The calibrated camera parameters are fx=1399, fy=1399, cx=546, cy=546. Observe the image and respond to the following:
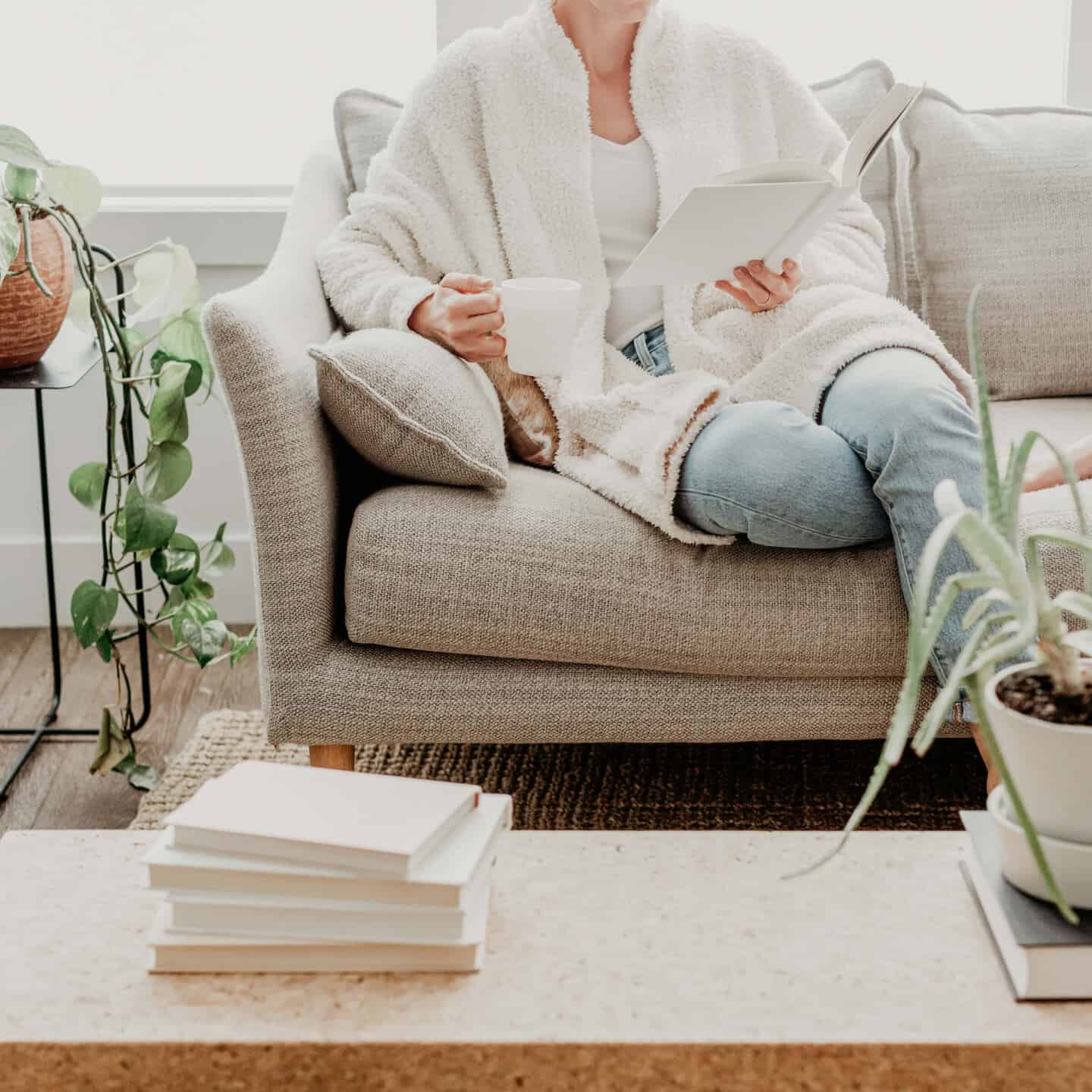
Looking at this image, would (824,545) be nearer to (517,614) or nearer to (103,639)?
(517,614)

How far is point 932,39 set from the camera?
99.4 inches

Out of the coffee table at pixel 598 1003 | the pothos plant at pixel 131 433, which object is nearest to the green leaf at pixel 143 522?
the pothos plant at pixel 131 433

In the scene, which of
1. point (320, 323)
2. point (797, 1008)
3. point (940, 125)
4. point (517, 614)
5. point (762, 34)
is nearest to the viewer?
point (797, 1008)

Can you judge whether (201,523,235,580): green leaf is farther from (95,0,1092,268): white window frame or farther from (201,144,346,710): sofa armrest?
(95,0,1092,268): white window frame

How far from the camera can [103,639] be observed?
192 centimetres

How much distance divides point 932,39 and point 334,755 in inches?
67.6

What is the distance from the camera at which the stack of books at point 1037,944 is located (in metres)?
0.84

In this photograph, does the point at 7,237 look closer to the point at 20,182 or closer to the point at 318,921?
the point at 20,182

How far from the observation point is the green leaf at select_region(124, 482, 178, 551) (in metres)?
1.86

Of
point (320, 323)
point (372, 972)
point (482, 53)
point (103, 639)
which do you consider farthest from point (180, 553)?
point (372, 972)

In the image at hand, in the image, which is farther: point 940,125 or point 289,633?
point 940,125

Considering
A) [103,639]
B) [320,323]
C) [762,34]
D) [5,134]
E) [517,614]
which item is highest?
[762,34]

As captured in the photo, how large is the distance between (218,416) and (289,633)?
1.06 metres

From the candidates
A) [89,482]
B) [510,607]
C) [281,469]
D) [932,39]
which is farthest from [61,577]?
[932,39]
